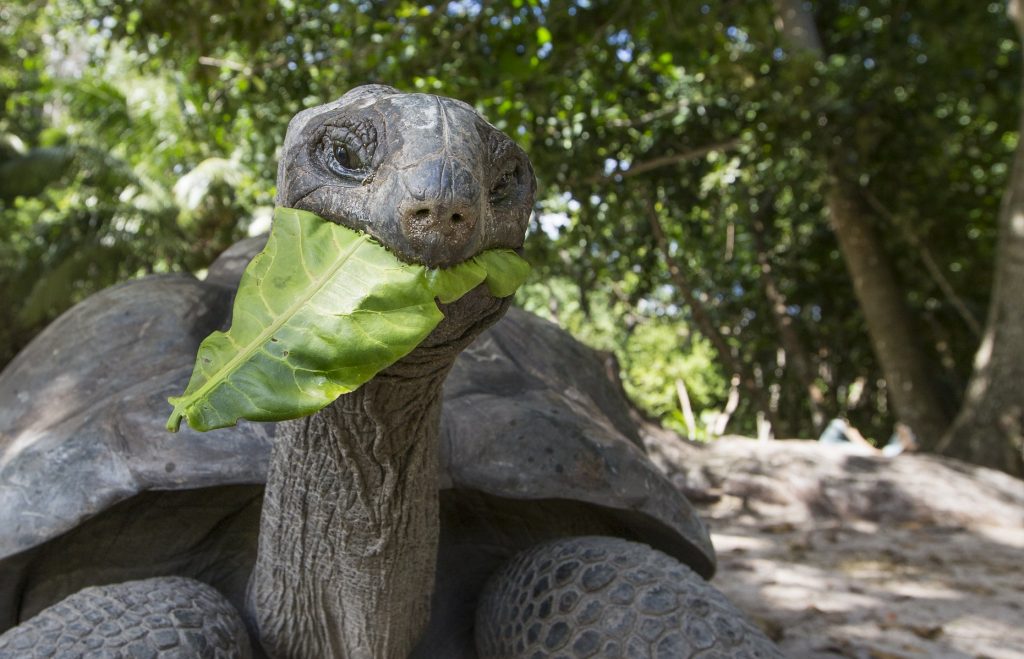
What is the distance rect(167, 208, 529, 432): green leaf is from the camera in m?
0.89

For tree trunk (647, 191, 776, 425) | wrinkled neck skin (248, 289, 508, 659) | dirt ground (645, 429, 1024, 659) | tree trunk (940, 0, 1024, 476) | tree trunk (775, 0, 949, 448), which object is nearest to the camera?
wrinkled neck skin (248, 289, 508, 659)

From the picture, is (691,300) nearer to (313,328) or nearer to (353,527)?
(353,527)

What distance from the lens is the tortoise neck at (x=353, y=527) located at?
3.88ft

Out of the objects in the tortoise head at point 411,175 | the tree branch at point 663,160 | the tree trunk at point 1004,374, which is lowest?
the tree trunk at point 1004,374

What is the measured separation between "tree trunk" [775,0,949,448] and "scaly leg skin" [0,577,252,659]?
211 inches

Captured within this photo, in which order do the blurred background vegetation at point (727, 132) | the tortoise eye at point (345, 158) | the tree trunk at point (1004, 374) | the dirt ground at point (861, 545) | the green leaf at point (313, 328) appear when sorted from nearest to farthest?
1. the green leaf at point (313, 328)
2. the tortoise eye at point (345, 158)
3. the dirt ground at point (861, 545)
4. the tree trunk at point (1004, 374)
5. the blurred background vegetation at point (727, 132)

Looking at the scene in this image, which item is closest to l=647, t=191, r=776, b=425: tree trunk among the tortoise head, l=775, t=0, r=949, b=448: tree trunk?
l=775, t=0, r=949, b=448: tree trunk

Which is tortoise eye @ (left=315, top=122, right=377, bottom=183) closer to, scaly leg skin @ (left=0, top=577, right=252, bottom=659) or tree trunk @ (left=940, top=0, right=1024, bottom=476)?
scaly leg skin @ (left=0, top=577, right=252, bottom=659)

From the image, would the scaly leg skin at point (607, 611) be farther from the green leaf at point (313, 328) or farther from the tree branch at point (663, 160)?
the tree branch at point (663, 160)

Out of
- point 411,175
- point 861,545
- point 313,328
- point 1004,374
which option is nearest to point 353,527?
point 313,328

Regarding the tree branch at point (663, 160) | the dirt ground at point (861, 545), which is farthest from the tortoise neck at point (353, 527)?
the tree branch at point (663, 160)

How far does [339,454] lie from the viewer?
1.22 meters

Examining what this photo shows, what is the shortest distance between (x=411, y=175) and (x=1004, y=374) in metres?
4.56

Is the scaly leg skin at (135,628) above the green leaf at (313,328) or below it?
below
